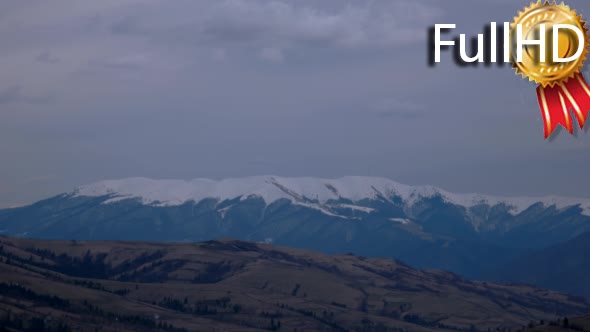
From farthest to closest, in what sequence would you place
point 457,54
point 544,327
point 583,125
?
point 544,327, point 457,54, point 583,125

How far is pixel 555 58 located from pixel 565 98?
11.3ft

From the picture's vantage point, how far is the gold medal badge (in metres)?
91.5

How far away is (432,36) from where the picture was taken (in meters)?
98.9

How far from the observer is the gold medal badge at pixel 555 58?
91500 millimetres

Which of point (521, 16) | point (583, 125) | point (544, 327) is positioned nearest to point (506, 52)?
point (521, 16)

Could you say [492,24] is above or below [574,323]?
above

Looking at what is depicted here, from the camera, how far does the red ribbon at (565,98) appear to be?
9188cm

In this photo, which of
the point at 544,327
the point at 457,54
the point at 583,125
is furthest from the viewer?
the point at 544,327

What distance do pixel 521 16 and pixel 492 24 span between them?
352 centimetres

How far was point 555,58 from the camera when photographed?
3629 inches

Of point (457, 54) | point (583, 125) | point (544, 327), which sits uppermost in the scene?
point (457, 54)

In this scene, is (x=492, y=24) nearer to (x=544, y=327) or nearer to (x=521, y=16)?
(x=521, y=16)

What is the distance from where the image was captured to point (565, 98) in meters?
92.8

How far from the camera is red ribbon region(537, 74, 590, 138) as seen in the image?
91875 mm
